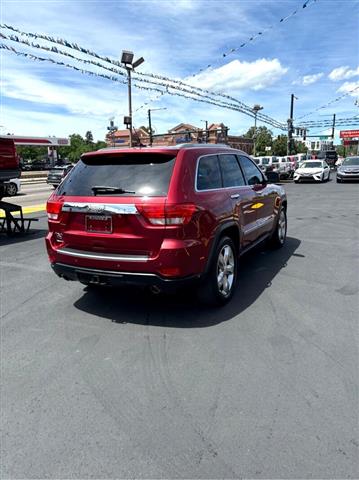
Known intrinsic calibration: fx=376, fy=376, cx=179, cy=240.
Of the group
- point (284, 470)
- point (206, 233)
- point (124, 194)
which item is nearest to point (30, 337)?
point (124, 194)

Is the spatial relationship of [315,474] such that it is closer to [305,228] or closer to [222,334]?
[222,334]

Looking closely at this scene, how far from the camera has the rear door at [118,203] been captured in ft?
11.5

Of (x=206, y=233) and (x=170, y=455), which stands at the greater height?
(x=206, y=233)

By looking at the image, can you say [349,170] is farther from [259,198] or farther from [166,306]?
[166,306]

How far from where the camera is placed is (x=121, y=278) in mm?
3664

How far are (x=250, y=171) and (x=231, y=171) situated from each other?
0.87 m

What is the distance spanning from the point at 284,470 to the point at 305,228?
24.9 feet

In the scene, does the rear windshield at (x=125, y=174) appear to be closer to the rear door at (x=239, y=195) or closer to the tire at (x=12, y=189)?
the rear door at (x=239, y=195)

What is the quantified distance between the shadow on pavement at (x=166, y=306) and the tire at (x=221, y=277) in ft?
0.39

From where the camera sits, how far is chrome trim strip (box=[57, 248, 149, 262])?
3.59 metres

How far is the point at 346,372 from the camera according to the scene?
117 inches

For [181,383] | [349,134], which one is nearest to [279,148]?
[349,134]

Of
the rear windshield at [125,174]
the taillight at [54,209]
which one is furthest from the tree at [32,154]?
the rear windshield at [125,174]

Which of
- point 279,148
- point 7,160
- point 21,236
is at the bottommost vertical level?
point 21,236
